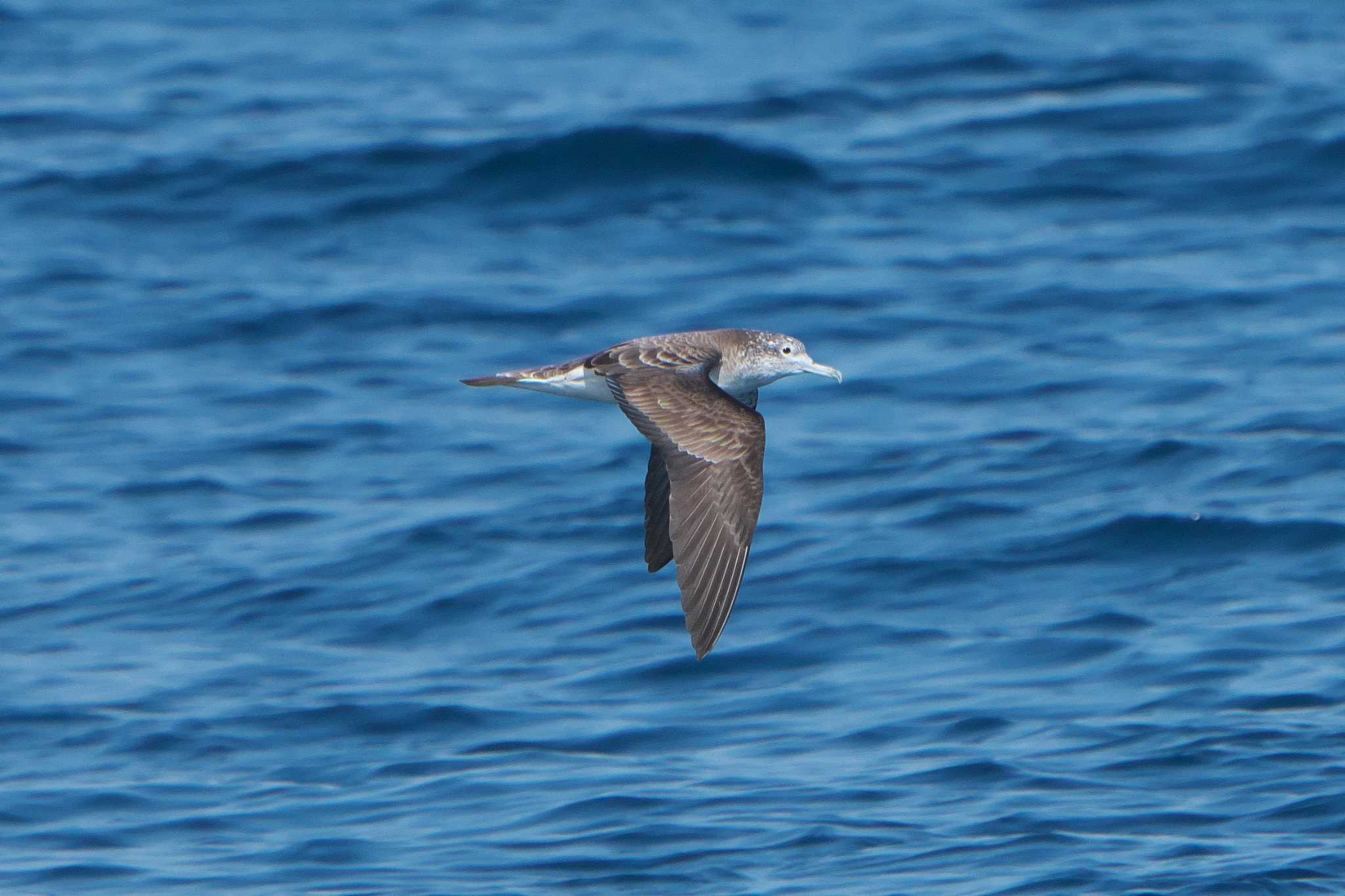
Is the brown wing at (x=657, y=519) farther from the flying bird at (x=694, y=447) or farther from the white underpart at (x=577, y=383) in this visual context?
the white underpart at (x=577, y=383)

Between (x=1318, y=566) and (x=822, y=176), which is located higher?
(x=822, y=176)

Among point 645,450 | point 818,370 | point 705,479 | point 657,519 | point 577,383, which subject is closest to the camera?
point 705,479

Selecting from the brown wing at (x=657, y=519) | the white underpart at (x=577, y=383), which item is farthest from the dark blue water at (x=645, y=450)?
the white underpart at (x=577, y=383)

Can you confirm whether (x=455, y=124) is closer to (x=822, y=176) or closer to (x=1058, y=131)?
(x=822, y=176)

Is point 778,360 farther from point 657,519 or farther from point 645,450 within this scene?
point 645,450

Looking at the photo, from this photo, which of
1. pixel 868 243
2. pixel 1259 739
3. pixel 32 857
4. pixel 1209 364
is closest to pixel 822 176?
pixel 868 243

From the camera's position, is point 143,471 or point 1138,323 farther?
point 1138,323

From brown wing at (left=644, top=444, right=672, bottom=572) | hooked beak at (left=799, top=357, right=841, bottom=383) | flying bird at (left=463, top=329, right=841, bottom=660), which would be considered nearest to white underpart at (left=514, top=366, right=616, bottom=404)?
flying bird at (left=463, top=329, right=841, bottom=660)

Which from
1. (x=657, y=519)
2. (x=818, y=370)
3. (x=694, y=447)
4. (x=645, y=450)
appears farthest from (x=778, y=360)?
(x=645, y=450)
